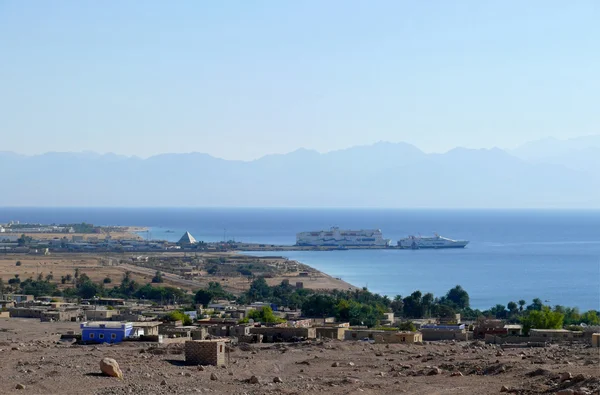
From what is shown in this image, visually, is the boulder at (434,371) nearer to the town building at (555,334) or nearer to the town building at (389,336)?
the town building at (389,336)

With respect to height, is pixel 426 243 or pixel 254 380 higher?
pixel 426 243

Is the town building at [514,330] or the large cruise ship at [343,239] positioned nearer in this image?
the town building at [514,330]

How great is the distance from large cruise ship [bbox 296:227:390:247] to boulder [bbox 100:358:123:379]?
123507mm

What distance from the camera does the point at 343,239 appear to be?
490 feet

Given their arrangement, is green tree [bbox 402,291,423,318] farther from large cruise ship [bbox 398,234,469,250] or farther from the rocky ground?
large cruise ship [bbox 398,234,469,250]

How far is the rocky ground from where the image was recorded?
19.2 m

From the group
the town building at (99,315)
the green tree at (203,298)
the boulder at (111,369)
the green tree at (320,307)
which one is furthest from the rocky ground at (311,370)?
the green tree at (203,298)

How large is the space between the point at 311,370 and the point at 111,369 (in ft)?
15.1

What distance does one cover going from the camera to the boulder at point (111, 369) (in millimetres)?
20984

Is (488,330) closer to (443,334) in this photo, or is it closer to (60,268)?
(443,334)

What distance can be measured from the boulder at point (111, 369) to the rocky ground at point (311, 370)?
151mm

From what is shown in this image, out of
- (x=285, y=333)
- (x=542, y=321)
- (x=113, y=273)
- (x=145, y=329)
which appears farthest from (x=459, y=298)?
(x=113, y=273)

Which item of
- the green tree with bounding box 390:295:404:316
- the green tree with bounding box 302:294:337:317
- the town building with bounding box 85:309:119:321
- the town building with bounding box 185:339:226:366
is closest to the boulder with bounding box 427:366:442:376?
the town building with bounding box 185:339:226:366

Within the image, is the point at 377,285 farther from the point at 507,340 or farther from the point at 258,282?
the point at 507,340
